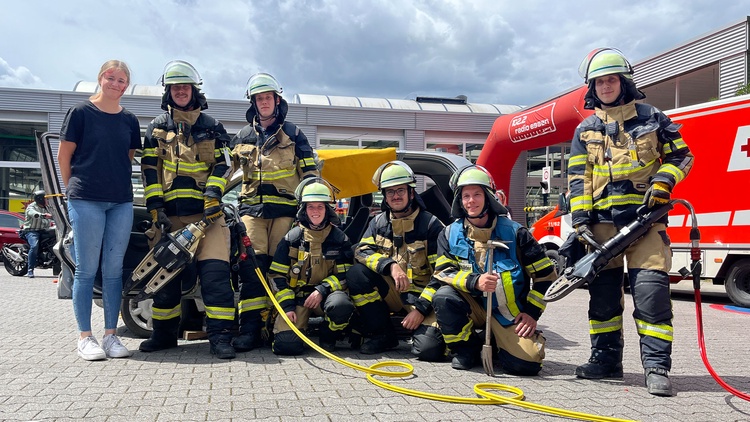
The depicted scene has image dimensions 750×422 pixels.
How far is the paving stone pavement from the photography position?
3033 mm

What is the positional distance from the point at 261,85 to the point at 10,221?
12.3 metres

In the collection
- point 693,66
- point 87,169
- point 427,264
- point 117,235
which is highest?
point 693,66

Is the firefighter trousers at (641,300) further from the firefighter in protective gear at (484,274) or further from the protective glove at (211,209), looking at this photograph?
the protective glove at (211,209)

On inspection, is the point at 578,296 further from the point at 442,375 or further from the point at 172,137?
the point at 172,137

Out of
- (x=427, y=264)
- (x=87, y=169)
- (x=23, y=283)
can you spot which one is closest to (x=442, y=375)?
(x=427, y=264)

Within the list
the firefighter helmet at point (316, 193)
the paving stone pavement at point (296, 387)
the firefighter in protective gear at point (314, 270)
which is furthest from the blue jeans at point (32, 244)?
the firefighter helmet at point (316, 193)

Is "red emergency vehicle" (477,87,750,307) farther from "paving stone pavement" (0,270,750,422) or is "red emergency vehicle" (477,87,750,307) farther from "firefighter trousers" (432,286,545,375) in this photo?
"firefighter trousers" (432,286,545,375)

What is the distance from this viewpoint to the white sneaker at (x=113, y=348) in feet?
14.1

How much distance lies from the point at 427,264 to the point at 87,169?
2.74m

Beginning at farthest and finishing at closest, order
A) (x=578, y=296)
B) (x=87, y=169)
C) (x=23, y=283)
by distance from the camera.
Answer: (x=23, y=283) → (x=578, y=296) → (x=87, y=169)

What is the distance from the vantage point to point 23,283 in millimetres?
10828

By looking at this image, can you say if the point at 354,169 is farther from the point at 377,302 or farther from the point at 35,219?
the point at 35,219

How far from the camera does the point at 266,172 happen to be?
4.88 meters

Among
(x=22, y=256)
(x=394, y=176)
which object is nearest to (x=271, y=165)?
(x=394, y=176)
